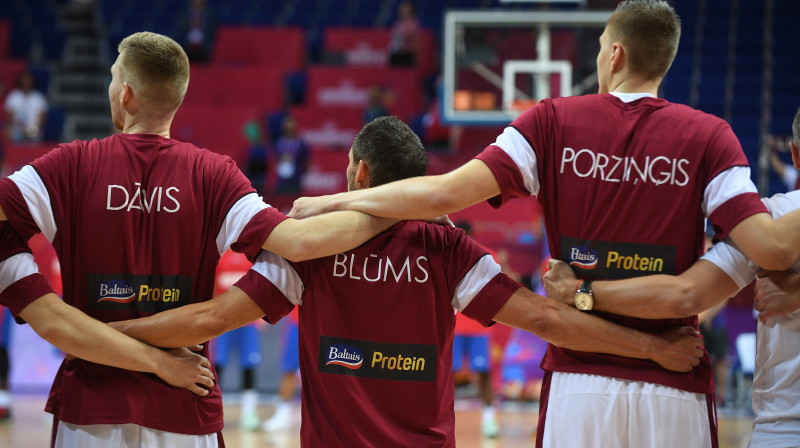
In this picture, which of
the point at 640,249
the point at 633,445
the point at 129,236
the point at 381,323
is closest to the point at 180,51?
the point at 129,236

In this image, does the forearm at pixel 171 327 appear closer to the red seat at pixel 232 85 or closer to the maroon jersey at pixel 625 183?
the maroon jersey at pixel 625 183

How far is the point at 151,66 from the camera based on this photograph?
3.20 metres

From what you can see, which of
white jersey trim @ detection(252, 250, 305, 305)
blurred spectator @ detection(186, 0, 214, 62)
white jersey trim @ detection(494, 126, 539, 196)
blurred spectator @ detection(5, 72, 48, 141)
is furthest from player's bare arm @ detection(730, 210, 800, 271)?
blurred spectator @ detection(5, 72, 48, 141)

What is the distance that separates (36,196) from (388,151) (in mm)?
1278

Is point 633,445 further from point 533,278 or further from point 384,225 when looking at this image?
point 533,278

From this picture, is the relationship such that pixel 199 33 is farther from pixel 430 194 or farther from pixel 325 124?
pixel 430 194

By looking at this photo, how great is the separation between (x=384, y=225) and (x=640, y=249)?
931 millimetres

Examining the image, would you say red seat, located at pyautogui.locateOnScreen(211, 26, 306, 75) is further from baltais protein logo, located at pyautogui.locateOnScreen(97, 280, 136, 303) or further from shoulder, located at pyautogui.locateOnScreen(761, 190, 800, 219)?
shoulder, located at pyautogui.locateOnScreen(761, 190, 800, 219)

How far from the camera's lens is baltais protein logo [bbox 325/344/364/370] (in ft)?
9.70

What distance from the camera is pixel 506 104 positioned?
10.9 metres

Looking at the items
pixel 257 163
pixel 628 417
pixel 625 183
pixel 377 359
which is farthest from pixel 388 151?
pixel 257 163

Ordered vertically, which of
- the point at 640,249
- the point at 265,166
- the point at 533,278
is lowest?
the point at 533,278

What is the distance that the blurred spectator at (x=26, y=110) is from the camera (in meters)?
14.4

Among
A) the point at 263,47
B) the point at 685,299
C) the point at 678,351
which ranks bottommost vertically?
the point at 678,351
